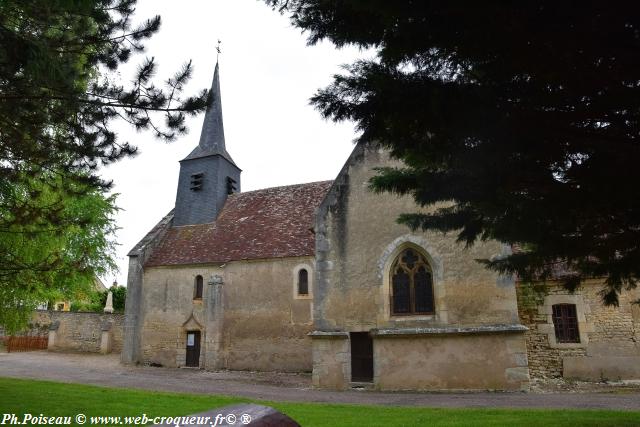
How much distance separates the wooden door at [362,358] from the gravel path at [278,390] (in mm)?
1125

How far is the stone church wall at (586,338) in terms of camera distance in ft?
42.0

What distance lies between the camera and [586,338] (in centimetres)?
1318

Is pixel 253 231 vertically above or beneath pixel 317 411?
above

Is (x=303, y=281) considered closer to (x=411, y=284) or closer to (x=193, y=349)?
(x=193, y=349)

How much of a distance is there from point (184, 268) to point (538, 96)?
1985cm

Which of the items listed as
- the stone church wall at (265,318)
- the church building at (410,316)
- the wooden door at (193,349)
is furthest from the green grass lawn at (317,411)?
the wooden door at (193,349)

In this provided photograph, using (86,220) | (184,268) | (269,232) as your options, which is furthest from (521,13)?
(184,268)

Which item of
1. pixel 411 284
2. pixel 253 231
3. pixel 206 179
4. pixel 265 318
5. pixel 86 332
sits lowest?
pixel 86 332

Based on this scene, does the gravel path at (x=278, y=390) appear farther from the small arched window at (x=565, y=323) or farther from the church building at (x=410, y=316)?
the small arched window at (x=565, y=323)

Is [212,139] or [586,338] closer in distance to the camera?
[586,338]

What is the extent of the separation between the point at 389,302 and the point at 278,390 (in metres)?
3.97

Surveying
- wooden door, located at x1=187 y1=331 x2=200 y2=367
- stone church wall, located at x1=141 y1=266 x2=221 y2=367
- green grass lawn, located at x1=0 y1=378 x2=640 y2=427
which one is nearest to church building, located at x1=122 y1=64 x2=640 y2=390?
wooden door, located at x1=187 y1=331 x2=200 y2=367

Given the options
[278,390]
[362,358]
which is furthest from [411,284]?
[278,390]

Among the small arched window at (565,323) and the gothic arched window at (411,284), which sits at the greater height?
the gothic arched window at (411,284)
